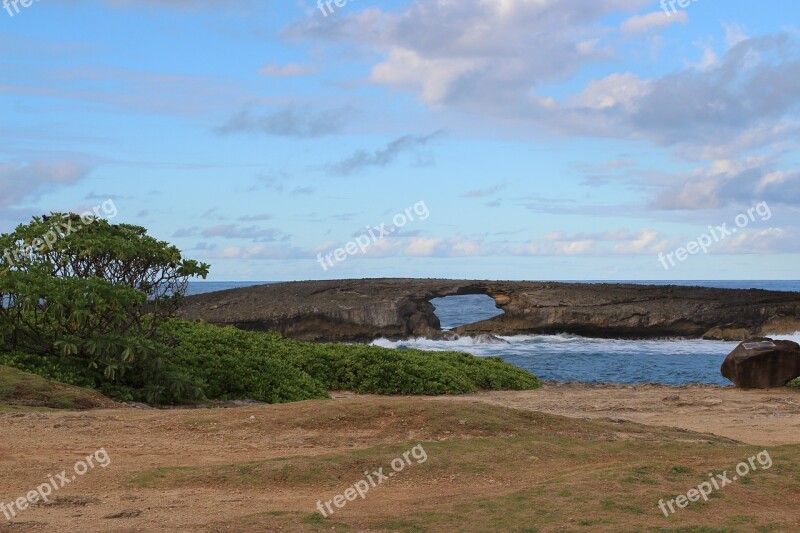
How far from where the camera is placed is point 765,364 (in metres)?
23.5

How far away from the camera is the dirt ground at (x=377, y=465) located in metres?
8.03

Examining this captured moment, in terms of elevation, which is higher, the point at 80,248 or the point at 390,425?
the point at 80,248

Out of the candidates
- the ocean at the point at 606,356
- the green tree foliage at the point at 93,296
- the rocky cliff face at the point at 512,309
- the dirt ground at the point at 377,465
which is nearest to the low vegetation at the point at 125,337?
the green tree foliage at the point at 93,296

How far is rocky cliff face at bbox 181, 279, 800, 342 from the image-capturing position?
135 feet

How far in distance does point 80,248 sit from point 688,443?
12914mm

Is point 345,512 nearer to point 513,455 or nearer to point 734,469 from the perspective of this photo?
point 513,455

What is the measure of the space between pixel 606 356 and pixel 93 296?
26.1 metres

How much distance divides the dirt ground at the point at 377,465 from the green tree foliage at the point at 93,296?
3.13m

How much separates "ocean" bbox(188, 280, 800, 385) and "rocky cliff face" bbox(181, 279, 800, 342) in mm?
952

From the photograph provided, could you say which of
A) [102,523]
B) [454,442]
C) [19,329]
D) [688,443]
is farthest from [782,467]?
[19,329]

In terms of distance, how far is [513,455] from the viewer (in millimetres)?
10766

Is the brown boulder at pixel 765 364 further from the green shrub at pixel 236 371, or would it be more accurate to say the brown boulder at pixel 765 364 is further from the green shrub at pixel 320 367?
the green shrub at pixel 236 371

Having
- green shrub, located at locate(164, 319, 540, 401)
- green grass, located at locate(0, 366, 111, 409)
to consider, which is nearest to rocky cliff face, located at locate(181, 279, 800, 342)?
green shrub, located at locate(164, 319, 540, 401)

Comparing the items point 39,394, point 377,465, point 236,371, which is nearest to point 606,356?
point 236,371
